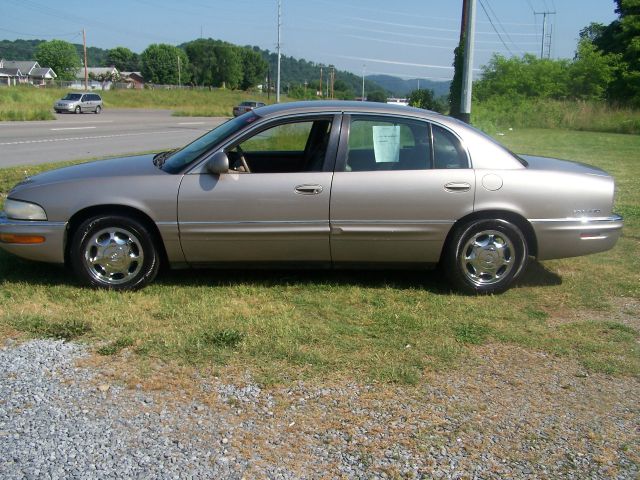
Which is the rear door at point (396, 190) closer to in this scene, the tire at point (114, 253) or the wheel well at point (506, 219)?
the wheel well at point (506, 219)

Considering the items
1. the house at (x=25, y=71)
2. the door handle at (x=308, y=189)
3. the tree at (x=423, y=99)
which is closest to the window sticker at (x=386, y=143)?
the door handle at (x=308, y=189)

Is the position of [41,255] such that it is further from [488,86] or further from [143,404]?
[488,86]

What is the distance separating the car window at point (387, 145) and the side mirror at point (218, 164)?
0.97m

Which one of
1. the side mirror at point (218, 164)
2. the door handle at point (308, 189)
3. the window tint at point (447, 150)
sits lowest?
the door handle at point (308, 189)

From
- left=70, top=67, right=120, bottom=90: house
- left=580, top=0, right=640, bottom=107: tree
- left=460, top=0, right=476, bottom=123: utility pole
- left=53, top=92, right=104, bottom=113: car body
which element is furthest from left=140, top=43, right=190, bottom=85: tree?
left=460, top=0, right=476, bottom=123: utility pole

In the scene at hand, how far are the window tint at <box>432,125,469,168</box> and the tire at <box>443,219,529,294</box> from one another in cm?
51

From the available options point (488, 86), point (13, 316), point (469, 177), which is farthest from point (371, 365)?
point (488, 86)

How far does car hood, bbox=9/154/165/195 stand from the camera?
17.3ft

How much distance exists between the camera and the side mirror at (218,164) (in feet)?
16.7

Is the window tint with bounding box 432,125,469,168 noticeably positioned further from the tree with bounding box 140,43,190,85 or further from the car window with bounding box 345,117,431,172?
the tree with bounding box 140,43,190,85

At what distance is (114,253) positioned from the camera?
516cm

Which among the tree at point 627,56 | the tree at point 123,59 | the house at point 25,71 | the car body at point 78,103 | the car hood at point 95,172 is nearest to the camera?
the car hood at point 95,172

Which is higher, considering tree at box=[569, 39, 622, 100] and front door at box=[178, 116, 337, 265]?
tree at box=[569, 39, 622, 100]

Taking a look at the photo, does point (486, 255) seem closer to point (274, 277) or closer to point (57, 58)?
point (274, 277)
